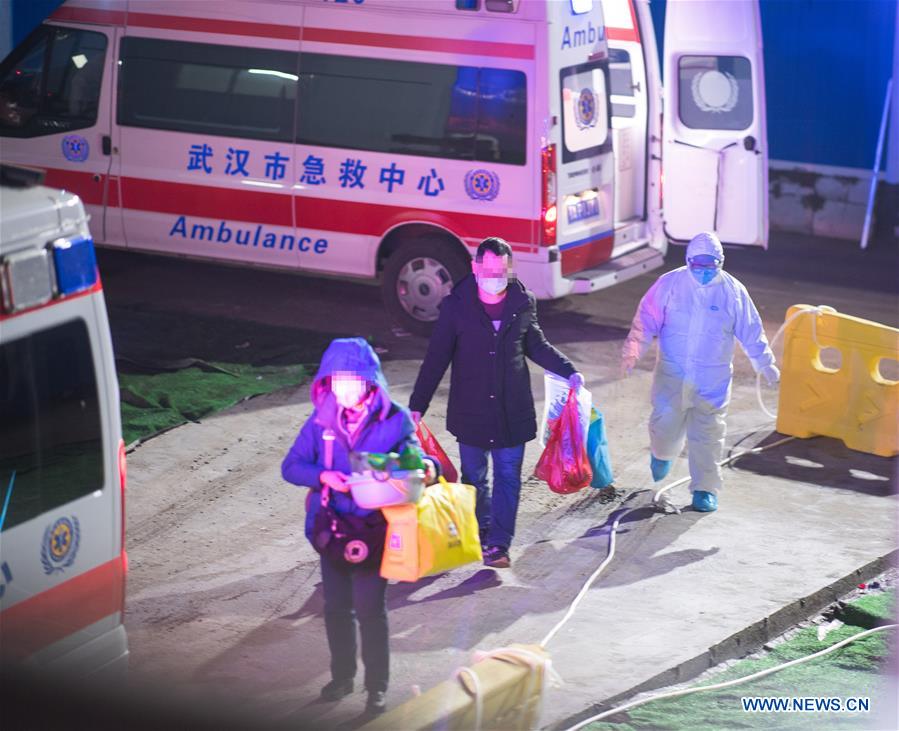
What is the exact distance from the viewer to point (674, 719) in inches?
257

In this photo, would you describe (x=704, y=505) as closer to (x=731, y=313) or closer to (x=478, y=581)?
(x=731, y=313)

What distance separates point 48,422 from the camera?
509 cm

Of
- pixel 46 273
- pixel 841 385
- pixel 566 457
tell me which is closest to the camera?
pixel 46 273

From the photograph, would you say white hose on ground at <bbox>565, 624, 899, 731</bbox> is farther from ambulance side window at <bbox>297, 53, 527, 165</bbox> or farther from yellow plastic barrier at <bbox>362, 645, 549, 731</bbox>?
ambulance side window at <bbox>297, 53, 527, 165</bbox>

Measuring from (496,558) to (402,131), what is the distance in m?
4.93

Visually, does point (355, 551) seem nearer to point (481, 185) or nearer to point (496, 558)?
point (496, 558)

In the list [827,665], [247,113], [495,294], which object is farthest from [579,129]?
[827,665]

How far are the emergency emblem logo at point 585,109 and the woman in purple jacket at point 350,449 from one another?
6.14m

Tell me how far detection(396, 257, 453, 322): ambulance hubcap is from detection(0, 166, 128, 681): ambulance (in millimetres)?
6772

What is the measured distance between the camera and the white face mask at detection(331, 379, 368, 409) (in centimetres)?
602

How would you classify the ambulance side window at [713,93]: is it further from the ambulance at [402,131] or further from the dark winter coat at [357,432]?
the dark winter coat at [357,432]

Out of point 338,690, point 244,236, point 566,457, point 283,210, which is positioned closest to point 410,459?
point 338,690

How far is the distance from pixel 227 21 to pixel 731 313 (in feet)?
18.4

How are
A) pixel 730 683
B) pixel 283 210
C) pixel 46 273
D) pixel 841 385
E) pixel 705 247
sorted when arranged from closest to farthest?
pixel 46 273
pixel 730 683
pixel 705 247
pixel 841 385
pixel 283 210
